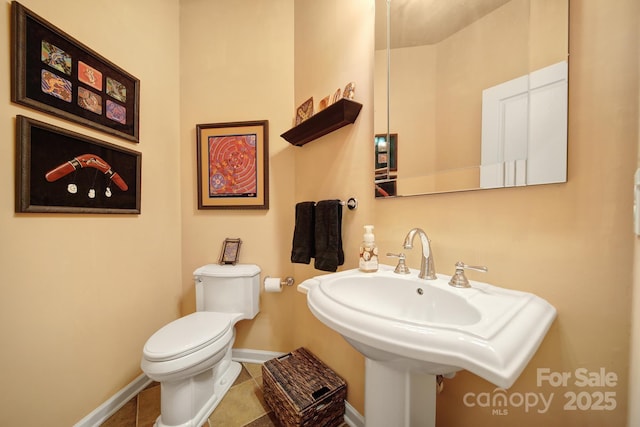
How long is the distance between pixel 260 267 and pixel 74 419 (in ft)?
3.35

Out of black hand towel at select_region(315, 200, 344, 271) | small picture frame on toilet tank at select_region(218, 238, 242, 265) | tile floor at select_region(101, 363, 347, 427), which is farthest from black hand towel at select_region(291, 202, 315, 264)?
tile floor at select_region(101, 363, 347, 427)

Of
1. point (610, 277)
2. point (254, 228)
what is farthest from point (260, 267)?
point (610, 277)

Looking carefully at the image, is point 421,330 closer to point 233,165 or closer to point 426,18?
point 426,18

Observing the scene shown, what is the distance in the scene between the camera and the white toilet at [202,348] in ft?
3.01

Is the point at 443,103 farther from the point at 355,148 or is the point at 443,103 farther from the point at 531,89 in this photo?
the point at 355,148

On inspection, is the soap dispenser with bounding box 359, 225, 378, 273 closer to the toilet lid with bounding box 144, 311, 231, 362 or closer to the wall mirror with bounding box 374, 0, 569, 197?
the wall mirror with bounding box 374, 0, 569, 197

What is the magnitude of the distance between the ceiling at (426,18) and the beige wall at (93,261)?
140cm

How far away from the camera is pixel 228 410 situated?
1095 mm

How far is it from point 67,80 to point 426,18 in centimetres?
154

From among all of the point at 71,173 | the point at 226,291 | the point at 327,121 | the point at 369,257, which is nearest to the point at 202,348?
the point at 226,291

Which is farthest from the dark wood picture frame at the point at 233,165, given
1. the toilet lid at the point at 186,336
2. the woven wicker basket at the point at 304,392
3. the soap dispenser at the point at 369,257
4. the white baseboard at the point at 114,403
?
the white baseboard at the point at 114,403

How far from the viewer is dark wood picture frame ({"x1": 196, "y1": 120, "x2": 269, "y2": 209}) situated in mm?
1444

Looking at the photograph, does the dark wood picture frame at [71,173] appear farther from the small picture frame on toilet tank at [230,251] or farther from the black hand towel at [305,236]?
the black hand towel at [305,236]

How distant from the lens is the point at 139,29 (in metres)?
1.28
